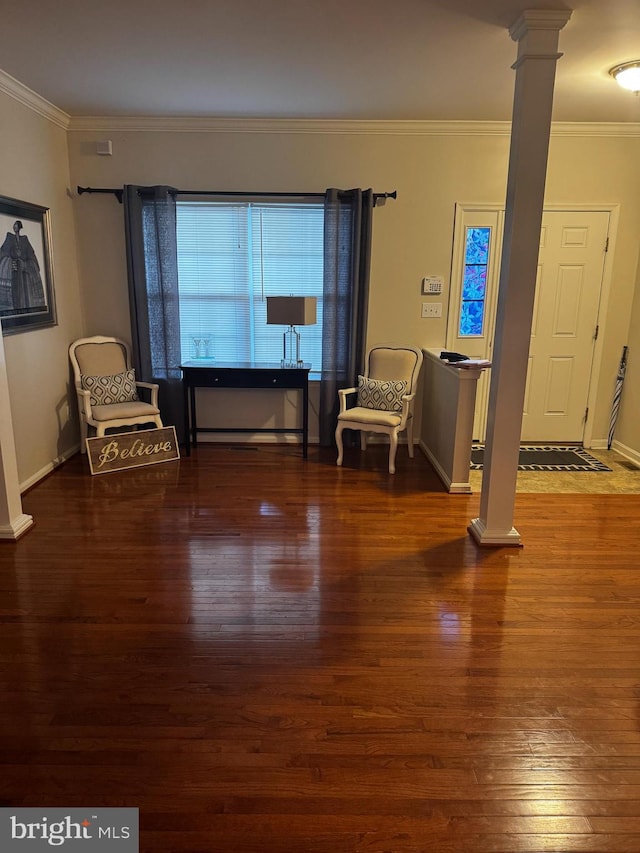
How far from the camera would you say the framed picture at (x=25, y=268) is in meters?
3.74

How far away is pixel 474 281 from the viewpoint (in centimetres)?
495

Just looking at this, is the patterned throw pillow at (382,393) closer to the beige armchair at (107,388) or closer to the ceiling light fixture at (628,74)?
the beige armchair at (107,388)

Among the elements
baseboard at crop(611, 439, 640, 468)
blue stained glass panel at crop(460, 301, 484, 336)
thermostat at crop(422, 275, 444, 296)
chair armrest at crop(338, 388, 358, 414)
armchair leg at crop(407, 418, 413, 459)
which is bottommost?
baseboard at crop(611, 439, 640, 468)

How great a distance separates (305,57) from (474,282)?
7.73 feet

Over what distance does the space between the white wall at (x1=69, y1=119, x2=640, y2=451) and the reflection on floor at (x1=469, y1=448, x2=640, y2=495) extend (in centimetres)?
46

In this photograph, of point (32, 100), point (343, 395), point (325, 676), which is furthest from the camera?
point (343, 395)

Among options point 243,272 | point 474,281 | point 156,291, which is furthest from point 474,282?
point 156,291

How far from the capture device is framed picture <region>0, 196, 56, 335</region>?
3.74 meters

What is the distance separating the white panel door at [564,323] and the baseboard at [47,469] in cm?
397

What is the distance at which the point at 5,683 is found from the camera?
2117 mm

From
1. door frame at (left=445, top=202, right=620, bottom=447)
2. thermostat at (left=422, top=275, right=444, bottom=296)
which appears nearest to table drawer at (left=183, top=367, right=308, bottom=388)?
thermostat at (left=422, top=275, right=444, bottom=296)

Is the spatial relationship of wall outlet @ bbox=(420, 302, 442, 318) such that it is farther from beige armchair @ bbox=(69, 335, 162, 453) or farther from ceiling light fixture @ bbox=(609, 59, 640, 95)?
beige armchair @ bbox=(69, 335, 162, 453)

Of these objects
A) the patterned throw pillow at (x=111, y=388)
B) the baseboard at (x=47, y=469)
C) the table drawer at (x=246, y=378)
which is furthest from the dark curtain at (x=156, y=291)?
the baseboard at (x=47, y=469)

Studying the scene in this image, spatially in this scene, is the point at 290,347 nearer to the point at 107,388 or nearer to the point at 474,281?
the point at 107,388
